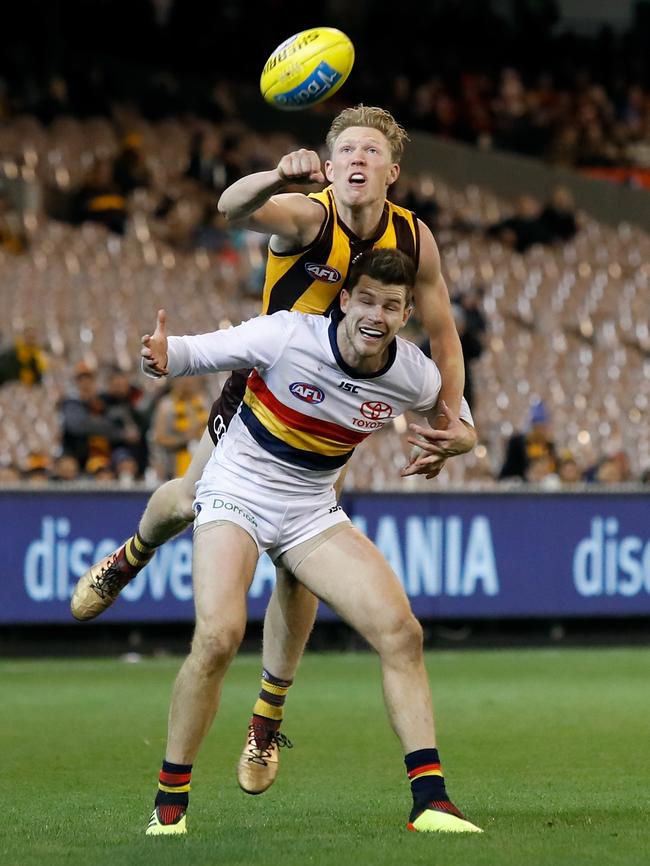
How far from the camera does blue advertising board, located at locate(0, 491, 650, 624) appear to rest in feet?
45.9

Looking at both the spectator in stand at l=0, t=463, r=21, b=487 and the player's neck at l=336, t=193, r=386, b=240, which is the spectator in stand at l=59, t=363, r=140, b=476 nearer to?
the spectator in stand at l=0, t=463, r=21, b=487

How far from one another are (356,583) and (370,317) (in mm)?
1025

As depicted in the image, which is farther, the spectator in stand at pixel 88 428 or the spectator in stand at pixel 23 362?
the spectator in stand at pixel 23 362

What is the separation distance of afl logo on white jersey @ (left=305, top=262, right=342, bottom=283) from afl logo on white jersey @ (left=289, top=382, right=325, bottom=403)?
1.86ft

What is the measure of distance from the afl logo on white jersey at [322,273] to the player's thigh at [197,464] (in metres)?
0.87

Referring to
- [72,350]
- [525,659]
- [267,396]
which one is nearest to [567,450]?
[525,659]

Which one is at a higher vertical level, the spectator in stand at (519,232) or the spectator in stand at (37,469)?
the spectator in stand at (519,232)

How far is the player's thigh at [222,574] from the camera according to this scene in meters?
6.08

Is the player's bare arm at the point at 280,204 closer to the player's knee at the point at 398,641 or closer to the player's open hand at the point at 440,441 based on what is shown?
the player's open hand at the point at 440,441

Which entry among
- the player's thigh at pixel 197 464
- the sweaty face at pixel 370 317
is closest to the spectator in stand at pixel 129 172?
the player's thigh at pixel 197 464

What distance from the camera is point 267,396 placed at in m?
6.51

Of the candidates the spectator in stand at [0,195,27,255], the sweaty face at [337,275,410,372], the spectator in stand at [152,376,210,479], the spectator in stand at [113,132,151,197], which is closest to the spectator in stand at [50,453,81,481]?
the spectator in stand at [152,376,210,479]

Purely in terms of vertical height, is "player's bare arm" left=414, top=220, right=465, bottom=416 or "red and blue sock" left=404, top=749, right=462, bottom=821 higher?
"player's bare arm" left=414, top=220, right=465, bottom=416

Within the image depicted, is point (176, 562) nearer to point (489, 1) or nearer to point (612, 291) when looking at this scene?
point (612, 291)
